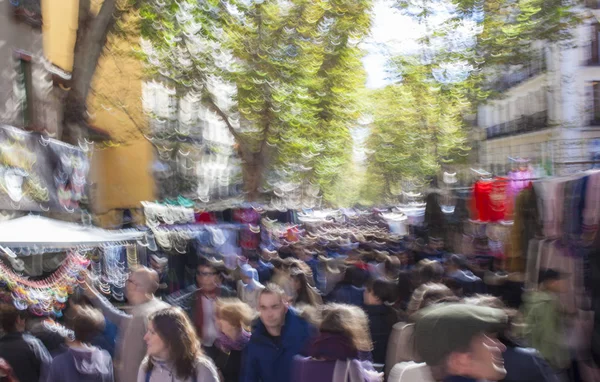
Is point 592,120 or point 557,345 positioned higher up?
point 592,120

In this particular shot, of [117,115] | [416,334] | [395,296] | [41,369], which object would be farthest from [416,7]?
[416,334]

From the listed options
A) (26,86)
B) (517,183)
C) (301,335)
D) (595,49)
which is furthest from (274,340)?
(595,49)

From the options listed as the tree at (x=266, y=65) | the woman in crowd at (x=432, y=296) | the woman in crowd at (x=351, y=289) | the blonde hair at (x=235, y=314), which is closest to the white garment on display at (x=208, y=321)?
the blonde hair at (x=235, y=314)

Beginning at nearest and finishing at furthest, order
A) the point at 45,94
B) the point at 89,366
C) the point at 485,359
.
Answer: the point at 485,359 < the point at 89,366 < the point at 45,94

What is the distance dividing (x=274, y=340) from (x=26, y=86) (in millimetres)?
11543

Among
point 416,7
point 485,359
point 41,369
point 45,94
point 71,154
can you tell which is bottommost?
point 41,369

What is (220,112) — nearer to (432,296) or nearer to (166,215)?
(166,215)

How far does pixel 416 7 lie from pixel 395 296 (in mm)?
→ 13433

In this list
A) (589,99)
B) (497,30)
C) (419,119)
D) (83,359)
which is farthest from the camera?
(419,119)

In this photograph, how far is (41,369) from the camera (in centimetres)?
573

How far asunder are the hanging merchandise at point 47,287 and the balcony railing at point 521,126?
2818 cm

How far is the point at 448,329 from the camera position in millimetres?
2990

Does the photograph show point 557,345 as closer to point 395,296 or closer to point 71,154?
point 395,296

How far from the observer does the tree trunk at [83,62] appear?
1178cm
